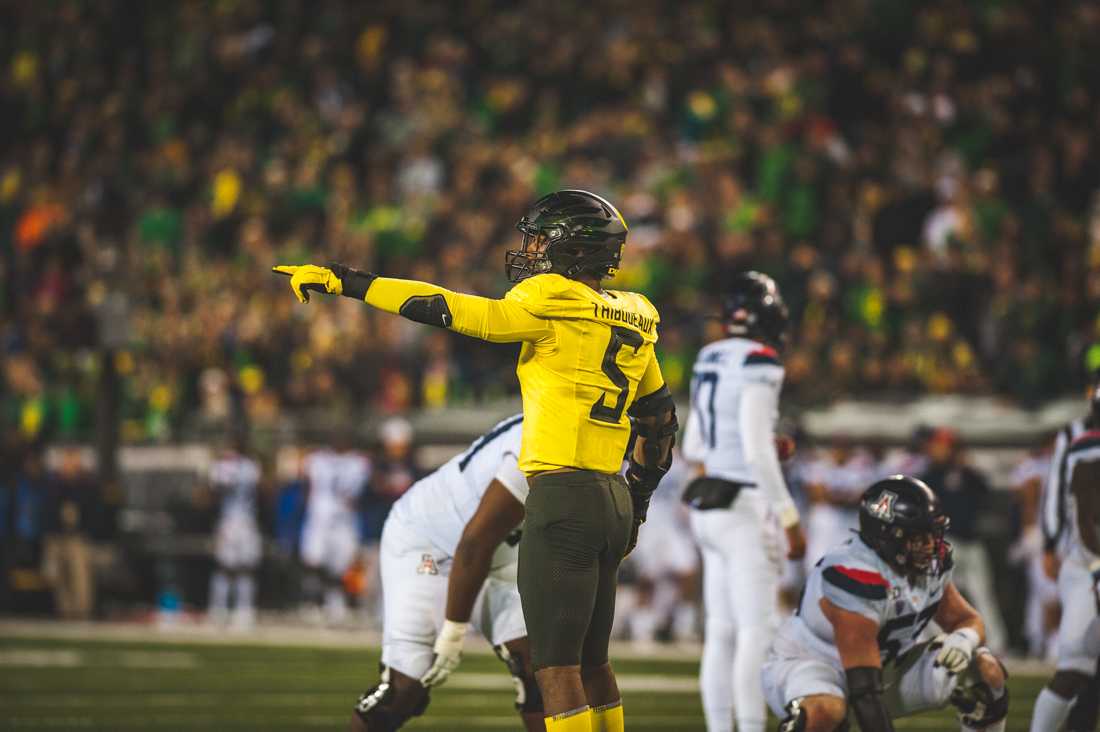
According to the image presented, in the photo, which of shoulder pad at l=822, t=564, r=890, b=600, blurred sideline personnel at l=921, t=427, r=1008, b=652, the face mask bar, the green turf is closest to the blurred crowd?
blurred sideline personnel at l=921, t=427, r=1008, b=652

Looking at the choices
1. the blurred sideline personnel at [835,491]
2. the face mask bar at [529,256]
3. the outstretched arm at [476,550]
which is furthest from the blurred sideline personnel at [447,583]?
the blurred sideline personnel at [835,491]

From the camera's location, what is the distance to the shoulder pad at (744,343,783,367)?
24.5ft

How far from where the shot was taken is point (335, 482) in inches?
636

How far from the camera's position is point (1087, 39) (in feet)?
51.5

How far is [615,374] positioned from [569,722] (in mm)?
1013

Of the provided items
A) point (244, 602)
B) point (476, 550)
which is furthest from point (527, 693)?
point (244, 602)

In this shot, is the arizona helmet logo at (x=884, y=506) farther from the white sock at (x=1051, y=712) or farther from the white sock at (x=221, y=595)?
the white sock at (x=221, y=595)

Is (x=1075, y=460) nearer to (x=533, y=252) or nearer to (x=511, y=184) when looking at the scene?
(x=533, y=252)

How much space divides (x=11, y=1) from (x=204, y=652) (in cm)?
1427

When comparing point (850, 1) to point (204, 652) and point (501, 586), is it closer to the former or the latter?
point (204, 652)

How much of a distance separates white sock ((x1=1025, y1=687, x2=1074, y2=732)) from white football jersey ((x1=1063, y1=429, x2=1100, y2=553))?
2.02 feet

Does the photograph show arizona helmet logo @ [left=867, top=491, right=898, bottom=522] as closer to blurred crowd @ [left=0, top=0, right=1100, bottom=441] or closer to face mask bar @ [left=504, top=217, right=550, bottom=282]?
face mask bar @ [left=504, top=217, right=550, bottom=282]

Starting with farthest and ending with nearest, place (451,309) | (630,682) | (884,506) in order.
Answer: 1. (630,682)
2. (884,506)
3. (451,309)

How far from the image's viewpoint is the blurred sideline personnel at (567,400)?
5129mm
